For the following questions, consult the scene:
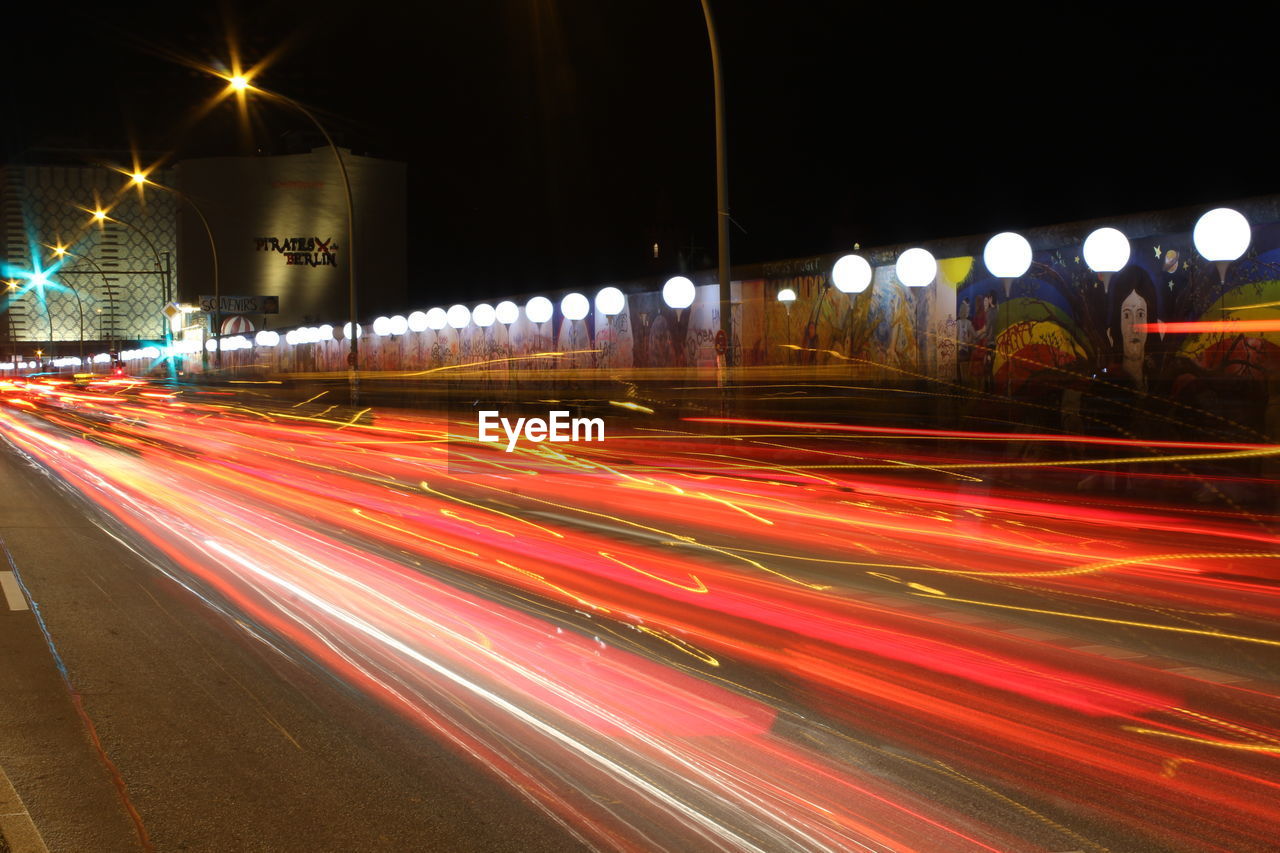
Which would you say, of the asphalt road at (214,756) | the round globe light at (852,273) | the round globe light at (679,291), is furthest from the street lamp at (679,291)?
the asphalt road at (214,756)

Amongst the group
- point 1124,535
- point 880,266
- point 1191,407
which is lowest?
point 1124,535

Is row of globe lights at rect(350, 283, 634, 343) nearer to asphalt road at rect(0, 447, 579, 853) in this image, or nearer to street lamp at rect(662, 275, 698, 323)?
street lamp at rect(662, 275, 698, 323)

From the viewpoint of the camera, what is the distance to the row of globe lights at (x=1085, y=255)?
1577 centimetres

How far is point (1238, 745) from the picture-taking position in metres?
5.54

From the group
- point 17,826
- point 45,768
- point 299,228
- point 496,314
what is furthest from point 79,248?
point 17,826

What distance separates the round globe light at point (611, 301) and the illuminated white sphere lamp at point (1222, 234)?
48.6 ft

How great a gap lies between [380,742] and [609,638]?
2423mm

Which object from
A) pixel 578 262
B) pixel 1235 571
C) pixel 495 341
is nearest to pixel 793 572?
pixel 1235 571

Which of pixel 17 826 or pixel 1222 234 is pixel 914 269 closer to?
pixel 1222 234

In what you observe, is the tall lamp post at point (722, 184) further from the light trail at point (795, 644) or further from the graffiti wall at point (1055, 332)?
the light trail at point (795, 644)

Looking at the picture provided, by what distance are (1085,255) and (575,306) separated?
14723 millimetres

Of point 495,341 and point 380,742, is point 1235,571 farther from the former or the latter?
point 495,341

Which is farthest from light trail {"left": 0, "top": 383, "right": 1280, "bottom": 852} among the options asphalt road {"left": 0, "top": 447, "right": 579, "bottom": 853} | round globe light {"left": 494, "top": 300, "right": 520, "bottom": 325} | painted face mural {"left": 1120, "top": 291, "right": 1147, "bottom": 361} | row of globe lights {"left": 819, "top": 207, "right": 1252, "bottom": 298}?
round globe light {"left": 494, "top": 300, "right": 520, "bottom": 325}

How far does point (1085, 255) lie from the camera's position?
57.7ft
